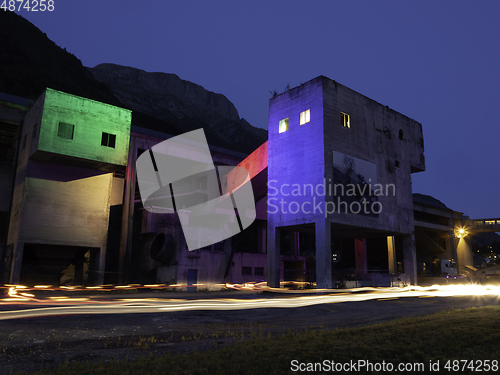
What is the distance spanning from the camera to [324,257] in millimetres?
33625

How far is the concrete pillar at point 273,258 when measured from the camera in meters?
37.8

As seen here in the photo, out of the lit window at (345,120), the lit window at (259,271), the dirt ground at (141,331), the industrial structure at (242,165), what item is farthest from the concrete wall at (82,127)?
the dirt ground at (141,331)

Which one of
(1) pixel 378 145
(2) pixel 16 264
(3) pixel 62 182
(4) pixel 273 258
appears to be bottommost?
(2) pixel 16 264

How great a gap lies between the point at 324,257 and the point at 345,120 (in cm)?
1341

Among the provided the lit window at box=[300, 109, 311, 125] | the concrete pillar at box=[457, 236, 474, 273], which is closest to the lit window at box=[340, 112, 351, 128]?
the lit window at box=[300, 109, 311, 125]

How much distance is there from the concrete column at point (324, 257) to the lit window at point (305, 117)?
9.77 metres

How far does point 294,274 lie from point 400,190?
17266 mm

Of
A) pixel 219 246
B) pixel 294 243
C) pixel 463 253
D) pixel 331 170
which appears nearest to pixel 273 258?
pixel 219 246

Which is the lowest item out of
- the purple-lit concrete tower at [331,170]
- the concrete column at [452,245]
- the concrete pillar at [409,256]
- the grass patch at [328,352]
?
the grass patch at [328,352]

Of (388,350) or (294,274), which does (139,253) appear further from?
(388,350)

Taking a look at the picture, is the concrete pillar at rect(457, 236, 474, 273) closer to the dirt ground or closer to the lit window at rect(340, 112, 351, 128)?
the lit window at rect(340, 112, 351, 128)

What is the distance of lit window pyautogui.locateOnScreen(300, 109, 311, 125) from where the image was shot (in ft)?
121

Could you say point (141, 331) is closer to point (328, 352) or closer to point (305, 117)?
point (328, 352)

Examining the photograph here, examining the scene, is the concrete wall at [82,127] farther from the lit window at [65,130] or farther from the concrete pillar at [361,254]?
Result: the concrete pillar at [361,254]
